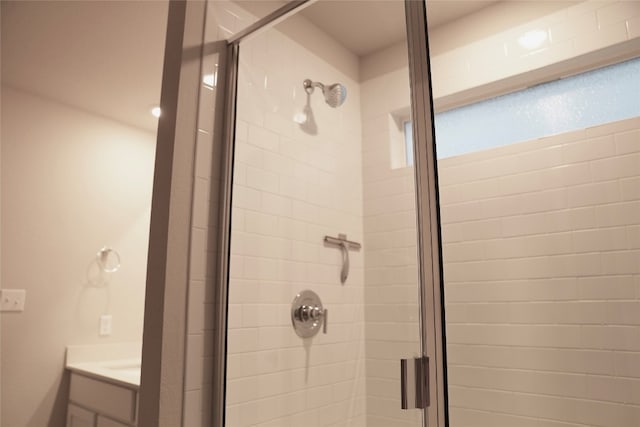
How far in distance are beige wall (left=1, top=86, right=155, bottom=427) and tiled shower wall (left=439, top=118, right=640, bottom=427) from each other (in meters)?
2.42

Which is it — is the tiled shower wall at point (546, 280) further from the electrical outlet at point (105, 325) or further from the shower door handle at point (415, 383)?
the electrical outlet at point (105, 325)

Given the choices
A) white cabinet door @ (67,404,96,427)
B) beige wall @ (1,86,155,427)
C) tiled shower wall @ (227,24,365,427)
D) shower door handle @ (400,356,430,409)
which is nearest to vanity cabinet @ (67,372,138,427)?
white cabinet door @ (67,404,96,427)

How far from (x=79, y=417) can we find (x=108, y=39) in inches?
83.3

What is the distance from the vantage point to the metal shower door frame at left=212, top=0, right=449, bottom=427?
115 cm

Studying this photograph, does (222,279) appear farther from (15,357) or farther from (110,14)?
(15,357)

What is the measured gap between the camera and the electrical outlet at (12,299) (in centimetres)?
274

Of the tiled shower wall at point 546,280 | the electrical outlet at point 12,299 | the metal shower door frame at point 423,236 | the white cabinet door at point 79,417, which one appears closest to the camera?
the metal shower door frame at point 423,236

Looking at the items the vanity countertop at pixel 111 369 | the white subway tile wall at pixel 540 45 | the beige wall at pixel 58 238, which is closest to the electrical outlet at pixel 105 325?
the beige wall at pixel 58 238

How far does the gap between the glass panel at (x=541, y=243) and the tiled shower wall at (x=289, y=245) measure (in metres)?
0.54

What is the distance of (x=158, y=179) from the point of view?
1.44 meters

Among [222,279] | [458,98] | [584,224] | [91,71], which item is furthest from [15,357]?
[584,224]

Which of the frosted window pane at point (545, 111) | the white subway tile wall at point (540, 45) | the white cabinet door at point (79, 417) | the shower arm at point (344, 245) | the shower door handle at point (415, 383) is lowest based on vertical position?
the white cabinet door at point (79, 417)

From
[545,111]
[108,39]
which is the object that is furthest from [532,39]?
[108,39]

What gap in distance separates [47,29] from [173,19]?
1.17m
